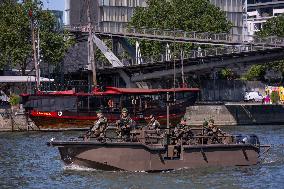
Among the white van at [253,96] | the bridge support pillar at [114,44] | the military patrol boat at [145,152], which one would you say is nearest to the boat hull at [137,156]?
the military patrol boat at [145,152]

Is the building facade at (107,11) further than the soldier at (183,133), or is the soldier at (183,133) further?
the building facade at (107,11)

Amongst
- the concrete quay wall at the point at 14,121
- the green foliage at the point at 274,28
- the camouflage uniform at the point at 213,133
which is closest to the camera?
the camouflage uniform at the point at 213,133

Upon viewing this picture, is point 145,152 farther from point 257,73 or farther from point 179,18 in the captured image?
point 257,73

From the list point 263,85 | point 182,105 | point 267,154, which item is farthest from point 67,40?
point 267,154

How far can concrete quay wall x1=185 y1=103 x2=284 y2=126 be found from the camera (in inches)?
3866

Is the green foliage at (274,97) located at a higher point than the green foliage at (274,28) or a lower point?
lower

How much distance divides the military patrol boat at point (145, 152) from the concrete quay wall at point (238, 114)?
166 ft

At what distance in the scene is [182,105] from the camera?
9044 cm

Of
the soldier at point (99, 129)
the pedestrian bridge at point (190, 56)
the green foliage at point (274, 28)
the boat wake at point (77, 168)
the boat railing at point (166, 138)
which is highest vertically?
the green foliage at point (274, 28)

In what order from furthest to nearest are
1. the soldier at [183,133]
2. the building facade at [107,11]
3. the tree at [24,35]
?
the building facade at [107,11], the tree at [24,35], the soldier at [183,133]

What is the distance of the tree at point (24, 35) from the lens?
114 meters

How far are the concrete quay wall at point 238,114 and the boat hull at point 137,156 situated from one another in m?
50.8

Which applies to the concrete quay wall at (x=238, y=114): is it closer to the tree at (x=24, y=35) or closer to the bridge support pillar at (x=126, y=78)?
the bridge support pillar at (x=126, y=78)

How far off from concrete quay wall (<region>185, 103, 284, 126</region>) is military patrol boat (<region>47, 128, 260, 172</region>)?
5065cm
